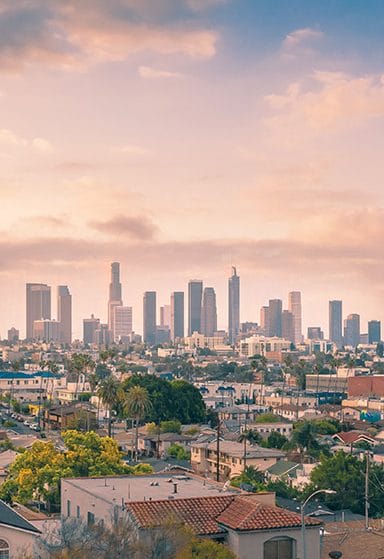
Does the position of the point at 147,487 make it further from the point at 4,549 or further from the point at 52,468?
the point at 52,468

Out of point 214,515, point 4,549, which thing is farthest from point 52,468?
point 214,515

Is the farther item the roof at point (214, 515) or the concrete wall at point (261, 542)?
the roof at point (214, 515)

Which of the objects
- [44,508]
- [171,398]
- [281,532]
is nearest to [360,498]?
[44,508]

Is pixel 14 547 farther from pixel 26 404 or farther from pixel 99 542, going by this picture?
pixel 26 404

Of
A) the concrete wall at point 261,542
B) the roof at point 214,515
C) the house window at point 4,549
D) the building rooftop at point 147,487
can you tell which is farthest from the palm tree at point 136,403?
the concrete wall at point 261,542

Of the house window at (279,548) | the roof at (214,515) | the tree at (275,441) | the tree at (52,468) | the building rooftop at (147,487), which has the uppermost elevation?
the roof at (214,515)

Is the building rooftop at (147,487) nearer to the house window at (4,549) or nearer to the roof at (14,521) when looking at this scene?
the roof at (14,521)

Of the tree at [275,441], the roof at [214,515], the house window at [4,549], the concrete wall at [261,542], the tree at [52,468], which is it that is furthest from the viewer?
the tree at [275,441]
